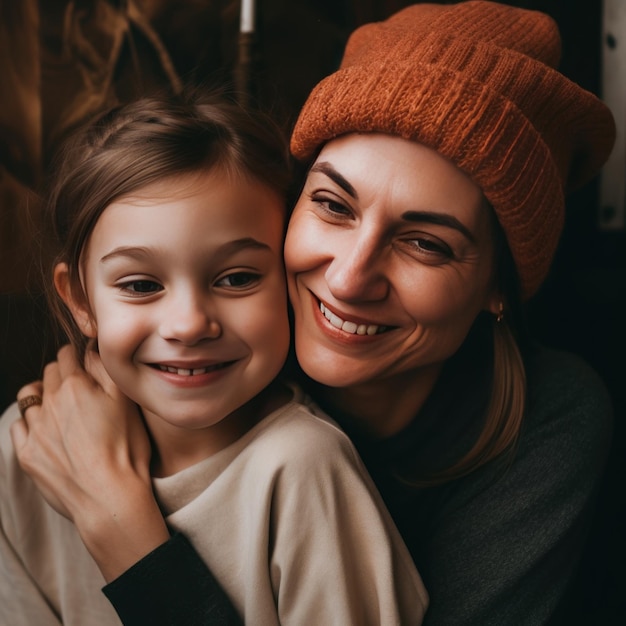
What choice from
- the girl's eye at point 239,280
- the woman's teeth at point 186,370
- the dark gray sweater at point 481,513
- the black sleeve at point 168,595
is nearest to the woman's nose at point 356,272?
the girl's eye at point 239,280

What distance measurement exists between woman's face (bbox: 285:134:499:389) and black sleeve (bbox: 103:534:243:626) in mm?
344

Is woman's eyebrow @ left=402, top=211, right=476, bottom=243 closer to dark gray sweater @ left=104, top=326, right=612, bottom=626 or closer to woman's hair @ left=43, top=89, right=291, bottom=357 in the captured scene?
woman's hair @ left=43, top=89, right=291, bottom=357

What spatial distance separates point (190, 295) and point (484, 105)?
0.49 metres

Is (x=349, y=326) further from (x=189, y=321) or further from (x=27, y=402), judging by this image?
(x=27, y=402)

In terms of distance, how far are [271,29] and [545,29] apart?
66 cm

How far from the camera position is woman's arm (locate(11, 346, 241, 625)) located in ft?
3.39

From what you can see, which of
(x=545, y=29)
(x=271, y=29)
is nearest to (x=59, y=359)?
(x=271, y=29)

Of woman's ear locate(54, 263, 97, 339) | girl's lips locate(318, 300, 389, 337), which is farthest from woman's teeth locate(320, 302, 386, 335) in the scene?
woman's ear locate(54, 263, 97, 339)

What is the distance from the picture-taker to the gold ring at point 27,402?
131 centimetres

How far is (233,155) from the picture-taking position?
3.55 feet

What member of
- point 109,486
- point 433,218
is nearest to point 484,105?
point 433,218

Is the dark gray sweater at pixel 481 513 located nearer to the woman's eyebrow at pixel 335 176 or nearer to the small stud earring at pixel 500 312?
the small stud earring at pixel 500 312

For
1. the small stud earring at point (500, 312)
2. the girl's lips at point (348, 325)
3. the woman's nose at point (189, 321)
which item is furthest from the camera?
the small stud earring at point (500, 312)

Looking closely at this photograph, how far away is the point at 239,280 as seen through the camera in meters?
1.06
